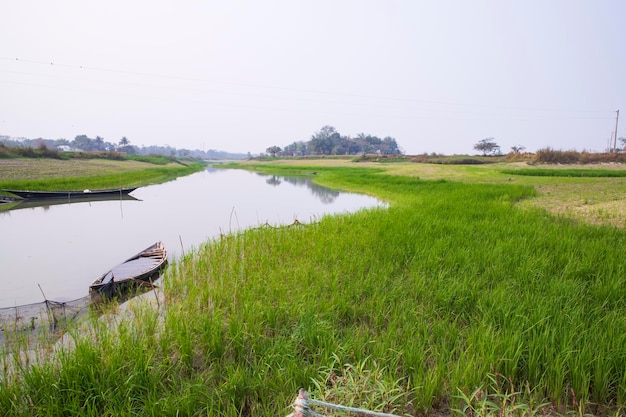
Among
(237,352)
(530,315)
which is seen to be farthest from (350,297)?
(530,315)

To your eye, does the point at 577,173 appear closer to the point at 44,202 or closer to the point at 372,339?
the point at 372,339

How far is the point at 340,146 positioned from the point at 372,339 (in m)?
85.7

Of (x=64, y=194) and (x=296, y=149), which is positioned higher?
(x=296, y=149)

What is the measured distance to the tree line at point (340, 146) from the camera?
86.1m

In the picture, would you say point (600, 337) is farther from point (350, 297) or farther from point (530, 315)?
point (350, 297)

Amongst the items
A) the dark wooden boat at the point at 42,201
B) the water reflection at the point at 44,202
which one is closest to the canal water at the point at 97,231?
the water reflection at the point at 44,202

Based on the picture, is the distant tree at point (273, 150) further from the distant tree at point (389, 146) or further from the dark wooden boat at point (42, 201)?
the dark wooden boat at point (42, 201)

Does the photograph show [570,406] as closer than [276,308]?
Yes

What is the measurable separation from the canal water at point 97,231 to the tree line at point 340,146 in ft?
236

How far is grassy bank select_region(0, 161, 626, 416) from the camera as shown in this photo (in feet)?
6.67

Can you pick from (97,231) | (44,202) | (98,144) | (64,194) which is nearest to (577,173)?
(97,231)

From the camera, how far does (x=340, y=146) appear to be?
8619 centimetres

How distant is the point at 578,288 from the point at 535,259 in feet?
2.90

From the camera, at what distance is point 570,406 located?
6.68ft
